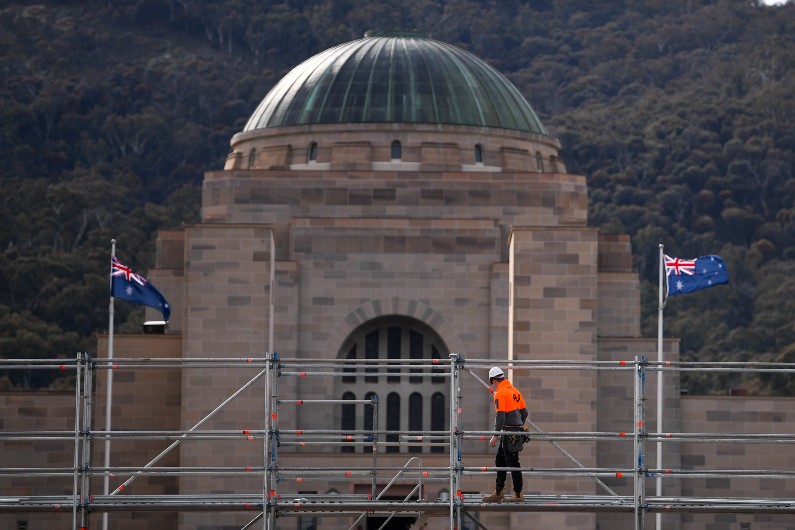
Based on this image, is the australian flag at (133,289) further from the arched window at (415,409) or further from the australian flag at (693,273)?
the australian flag at (693,273)

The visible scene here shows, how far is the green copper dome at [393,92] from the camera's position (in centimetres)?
6388

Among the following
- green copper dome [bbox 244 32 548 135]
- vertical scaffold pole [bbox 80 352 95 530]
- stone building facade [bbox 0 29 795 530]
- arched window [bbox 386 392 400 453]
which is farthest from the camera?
green copper dome [bbox 244 32 548 135]

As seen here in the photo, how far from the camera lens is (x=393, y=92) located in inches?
2534

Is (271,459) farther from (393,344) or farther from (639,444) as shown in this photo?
(393,344)

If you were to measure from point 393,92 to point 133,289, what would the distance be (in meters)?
12.2

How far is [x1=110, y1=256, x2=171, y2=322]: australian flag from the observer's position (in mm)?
55625

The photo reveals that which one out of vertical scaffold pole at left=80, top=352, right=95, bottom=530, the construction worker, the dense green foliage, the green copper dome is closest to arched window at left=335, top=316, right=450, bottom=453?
the green copper dome

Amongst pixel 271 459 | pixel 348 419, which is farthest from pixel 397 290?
pixel 271 459

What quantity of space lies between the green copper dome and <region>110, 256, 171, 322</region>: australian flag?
1004 cm

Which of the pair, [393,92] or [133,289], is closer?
[133,289]

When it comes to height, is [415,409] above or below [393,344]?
below

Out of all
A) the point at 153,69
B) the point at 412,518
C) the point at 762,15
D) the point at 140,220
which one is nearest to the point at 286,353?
the point at 412,518

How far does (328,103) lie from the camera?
64.2m

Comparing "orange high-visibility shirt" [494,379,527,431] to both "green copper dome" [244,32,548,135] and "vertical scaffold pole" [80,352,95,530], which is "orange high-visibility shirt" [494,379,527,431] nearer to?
"vertical scaffold pole" [80,352,95,530]
